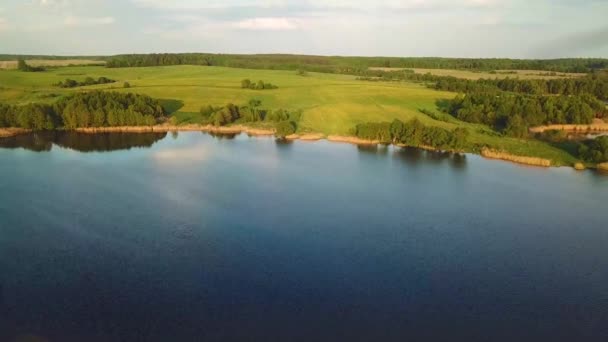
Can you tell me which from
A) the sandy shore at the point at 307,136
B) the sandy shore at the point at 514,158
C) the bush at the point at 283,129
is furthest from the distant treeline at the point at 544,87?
the bush at the point at 283,129

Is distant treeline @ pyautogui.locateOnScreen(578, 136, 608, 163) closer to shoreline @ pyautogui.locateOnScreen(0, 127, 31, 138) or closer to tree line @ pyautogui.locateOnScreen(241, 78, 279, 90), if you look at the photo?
tree line @ pyautogui.locateOnScreen(241, 78, 279, 90)

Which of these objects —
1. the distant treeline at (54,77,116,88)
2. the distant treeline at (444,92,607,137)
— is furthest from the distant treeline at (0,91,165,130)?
the distant treeline at (444,92,607,137)

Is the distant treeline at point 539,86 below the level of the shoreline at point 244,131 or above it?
above

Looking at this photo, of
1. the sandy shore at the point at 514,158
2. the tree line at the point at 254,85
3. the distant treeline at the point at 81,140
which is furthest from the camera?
the tree line at the point at 254,85

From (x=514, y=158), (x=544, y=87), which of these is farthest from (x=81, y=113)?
(x=544, y=87)

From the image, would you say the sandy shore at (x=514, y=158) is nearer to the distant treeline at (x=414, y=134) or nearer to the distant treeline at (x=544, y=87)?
the distant treeline at (x=414, y=134)

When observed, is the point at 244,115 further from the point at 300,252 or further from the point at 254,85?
the point at 300,252

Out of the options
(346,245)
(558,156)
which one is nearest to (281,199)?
(346,245)
